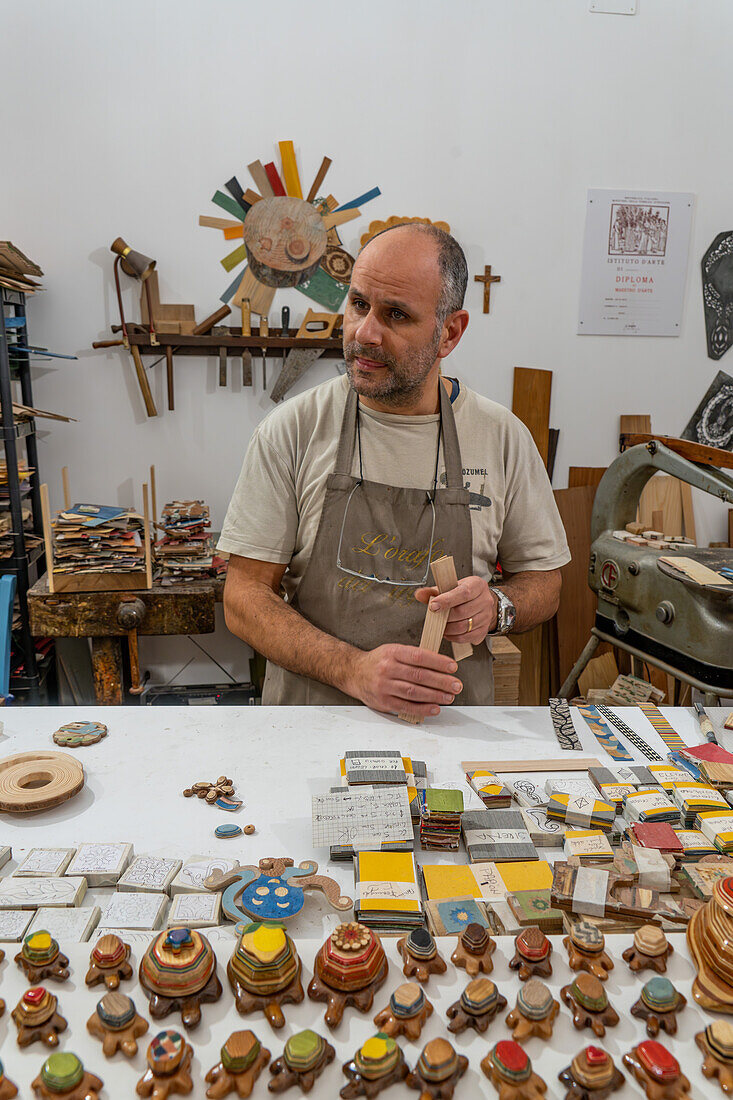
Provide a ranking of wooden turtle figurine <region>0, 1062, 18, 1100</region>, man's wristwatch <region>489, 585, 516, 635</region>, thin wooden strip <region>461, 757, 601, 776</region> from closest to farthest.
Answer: wooden turtle figurine <region>0, 1062, 18, 1100</region> → thin wooden strip <region>461, 757, 601, 776</region> → man's wristwatch <region>489, 585, 516, 635</region>

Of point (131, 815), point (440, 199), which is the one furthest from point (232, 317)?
point (131, 815)

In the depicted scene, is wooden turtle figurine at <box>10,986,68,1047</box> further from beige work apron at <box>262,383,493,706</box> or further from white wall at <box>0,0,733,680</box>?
white wall at <box>0,0,733,680</box>

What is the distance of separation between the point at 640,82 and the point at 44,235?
307 cm

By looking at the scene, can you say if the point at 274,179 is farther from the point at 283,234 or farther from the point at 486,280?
the point at 486,280

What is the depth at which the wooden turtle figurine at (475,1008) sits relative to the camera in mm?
859

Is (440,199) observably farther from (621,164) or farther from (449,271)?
(449,271)


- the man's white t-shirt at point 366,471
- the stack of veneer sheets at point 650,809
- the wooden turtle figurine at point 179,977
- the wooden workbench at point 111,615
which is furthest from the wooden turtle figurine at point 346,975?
the wooden workbench at point 111,615

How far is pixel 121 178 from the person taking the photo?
11.8ft

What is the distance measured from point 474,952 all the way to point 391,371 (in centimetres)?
145

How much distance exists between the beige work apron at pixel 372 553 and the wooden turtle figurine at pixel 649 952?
116cm

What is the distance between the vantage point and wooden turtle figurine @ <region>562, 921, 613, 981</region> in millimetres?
929

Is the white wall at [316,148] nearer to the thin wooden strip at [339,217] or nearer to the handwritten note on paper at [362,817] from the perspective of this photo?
the thin wooden strip at [339,217]

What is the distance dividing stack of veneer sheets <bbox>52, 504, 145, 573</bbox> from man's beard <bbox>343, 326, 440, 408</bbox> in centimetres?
161

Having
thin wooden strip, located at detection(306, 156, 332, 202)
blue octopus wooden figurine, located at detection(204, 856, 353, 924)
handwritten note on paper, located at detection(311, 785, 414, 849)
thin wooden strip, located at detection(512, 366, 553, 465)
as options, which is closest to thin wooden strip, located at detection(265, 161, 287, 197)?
thin wooden strip, located at detection(306, 156, 332, 202)
